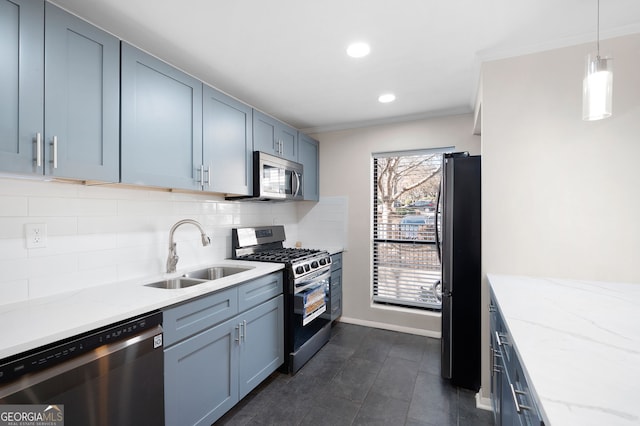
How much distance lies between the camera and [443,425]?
1947mm

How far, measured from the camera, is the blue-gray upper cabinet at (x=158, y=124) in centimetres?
171

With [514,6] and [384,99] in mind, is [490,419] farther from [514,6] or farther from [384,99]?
[384,99]

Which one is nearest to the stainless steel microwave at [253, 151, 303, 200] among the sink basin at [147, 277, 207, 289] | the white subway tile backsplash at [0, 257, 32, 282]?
the sink basin at [147, 277, 207, 289]

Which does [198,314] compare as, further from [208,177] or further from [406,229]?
[406,229]

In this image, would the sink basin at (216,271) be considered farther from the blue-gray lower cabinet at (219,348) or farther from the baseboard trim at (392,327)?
the baseboard trim at (392,327)

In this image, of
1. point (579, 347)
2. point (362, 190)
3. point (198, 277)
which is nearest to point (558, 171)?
point (579, 347)

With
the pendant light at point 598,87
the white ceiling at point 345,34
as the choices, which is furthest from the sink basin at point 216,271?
the pendant light at point 598,87

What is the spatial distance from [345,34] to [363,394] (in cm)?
248

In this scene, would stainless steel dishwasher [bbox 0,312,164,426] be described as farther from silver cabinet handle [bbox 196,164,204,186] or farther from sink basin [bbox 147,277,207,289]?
Answer: silver cabinet handle [bbox 196,164,204,186]

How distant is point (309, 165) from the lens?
368 centimetres

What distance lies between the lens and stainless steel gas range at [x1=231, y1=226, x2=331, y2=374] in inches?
101

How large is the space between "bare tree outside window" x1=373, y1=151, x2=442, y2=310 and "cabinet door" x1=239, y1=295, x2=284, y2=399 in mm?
1591

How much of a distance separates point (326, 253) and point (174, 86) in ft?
6.73

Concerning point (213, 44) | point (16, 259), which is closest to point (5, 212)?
point (16, 259)
